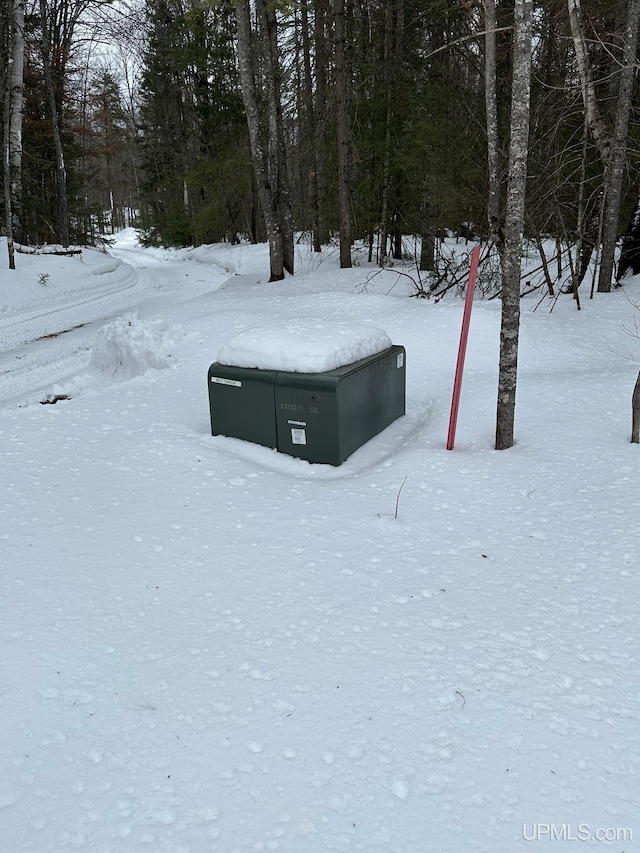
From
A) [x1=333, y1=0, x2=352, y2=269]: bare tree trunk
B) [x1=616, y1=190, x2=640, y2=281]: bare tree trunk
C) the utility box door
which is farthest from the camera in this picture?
[x1=333, y1=0, x2=352, y2=269]: bare tree trunk

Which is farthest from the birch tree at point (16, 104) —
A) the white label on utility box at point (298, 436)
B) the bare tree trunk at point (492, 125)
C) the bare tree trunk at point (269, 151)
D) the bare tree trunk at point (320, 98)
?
the white label on utility box at point (298, 436)

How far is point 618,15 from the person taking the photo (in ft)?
35.5

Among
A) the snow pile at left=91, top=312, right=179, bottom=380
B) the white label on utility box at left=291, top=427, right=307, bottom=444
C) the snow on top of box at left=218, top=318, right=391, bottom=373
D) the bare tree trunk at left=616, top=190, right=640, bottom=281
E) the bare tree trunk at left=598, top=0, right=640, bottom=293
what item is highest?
the bare tree trunk at left=598, top=0, right=640, bottom=293

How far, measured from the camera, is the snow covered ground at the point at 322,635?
202cm

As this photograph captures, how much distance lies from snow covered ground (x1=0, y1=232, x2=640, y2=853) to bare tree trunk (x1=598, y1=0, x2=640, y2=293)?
5407mm

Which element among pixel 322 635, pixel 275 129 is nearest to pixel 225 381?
pixel 322 635

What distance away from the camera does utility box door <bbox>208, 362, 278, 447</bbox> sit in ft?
16.5

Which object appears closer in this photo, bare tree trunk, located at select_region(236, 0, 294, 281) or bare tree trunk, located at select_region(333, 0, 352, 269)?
bare tree trunk, located at select_region(236, 0, 294, 281)

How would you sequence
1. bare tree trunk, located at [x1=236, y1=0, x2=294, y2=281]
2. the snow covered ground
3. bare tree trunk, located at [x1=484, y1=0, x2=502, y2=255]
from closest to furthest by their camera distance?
the snow covered ground, bare tree trunk, located at [x1=484, y1=0, x2=502, y2=255], bare tree trunk, located at [x1=236, y1=0, x2=294, y2=281]

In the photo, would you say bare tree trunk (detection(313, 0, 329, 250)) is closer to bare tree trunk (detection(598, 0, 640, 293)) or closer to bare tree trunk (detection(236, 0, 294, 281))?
bare tree trunk (detection(236, 0, 294, 281))

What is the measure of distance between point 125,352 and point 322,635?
5.65 m

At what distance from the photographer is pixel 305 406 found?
4848 mm

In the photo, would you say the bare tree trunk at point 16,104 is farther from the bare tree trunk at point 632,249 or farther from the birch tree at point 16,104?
the bare tree trunk at point 632,249

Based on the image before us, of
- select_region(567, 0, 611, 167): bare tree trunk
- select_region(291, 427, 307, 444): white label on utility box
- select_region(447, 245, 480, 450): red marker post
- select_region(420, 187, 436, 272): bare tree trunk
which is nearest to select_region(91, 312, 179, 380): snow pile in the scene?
select_region(291, 427, 307, 444): white label on utility box
